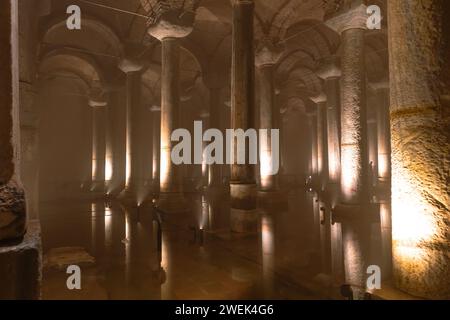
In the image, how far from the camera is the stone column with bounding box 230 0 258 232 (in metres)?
8.02

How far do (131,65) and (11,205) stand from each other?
12.5m

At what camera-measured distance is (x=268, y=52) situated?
471 inches

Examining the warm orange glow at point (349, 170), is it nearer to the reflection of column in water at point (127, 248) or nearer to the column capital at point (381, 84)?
the reflection of column in water at point (127, 248)

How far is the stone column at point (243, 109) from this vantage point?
8.02m

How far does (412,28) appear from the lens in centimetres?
272

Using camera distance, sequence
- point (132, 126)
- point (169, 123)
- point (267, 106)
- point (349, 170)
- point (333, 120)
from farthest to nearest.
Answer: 1. point (132, 126)
2. point (333, 120)
3. point (267, 106)
4. point (169, 123)
5. point (349, 170)

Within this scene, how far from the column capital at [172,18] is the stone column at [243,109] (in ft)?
8.99

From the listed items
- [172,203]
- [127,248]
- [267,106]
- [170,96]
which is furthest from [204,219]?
[267,106]

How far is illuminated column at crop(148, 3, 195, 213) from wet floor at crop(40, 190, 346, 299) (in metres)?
1.18

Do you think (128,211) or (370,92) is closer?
(128,211)

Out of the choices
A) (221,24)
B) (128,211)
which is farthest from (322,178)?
(128,211)

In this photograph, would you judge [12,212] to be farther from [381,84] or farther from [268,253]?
[381,84]

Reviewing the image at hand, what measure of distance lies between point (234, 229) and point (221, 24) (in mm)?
11431

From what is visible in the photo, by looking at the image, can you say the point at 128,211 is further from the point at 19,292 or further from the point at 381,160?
the point at 381,160
